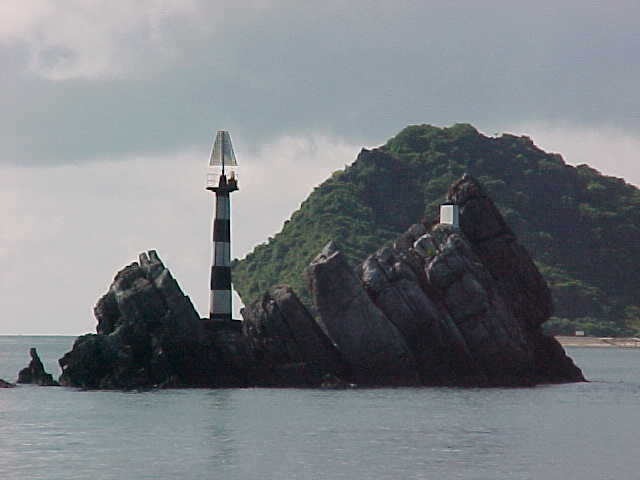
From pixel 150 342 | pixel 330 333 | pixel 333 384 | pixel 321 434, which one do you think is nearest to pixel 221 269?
pixel 150 342

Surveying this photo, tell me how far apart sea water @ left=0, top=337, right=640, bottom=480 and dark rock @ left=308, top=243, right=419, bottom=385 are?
1453mm

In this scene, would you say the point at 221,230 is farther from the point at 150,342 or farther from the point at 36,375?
the point at 36,375

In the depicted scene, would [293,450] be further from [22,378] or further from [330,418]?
[22,378]

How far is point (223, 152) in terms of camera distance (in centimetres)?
9388

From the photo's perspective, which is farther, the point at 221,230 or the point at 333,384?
the point at 221,230

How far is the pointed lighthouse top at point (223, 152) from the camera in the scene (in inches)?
3671

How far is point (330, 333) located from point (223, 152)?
16861mm

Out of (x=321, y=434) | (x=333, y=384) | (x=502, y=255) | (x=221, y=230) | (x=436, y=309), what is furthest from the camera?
(x=502, y=255)

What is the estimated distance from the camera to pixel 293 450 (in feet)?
198

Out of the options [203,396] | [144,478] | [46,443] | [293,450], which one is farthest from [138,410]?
[144,478]

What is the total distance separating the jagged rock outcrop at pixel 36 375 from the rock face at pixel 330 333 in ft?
16.8

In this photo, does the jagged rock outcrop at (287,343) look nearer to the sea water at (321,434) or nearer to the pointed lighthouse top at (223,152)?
the sea water at (321,434)

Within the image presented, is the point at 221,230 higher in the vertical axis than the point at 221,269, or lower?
higher

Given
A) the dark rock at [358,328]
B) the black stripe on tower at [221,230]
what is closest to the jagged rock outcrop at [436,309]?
the dark rock at [358,328]
